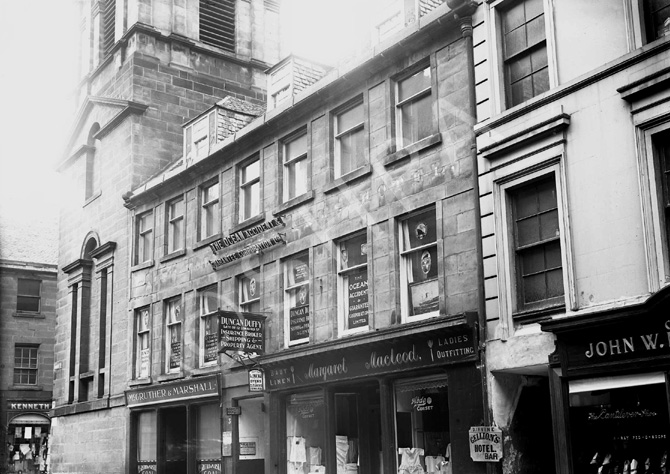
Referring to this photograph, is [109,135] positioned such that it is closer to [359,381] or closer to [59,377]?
[59,377]

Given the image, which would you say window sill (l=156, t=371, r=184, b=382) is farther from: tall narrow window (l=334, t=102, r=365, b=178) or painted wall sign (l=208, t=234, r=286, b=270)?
tall narrow window (l=334, t=102, r=365, b=178)

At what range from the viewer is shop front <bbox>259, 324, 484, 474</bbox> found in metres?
16.3

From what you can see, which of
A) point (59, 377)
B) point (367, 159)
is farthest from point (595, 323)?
point (59, 377)

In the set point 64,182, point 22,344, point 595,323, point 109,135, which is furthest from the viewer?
point 22,344

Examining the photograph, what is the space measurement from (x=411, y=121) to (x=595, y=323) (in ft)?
23.6

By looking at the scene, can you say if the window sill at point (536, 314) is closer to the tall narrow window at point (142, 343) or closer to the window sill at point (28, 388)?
the tall narrow window at point (142, 343)

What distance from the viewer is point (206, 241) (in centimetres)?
2525

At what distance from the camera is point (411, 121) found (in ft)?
61.6

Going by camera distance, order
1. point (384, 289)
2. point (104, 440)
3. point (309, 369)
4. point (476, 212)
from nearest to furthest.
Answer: point (476, 212), point (384, 289), point (309, 369), point (104, 440)

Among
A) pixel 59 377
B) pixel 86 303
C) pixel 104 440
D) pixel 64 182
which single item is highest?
pixel 64 182

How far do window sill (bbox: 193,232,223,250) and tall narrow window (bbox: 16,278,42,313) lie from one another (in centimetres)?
2500

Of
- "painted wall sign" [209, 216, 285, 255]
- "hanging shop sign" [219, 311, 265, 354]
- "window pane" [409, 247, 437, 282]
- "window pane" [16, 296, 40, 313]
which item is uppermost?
"window pane" [16, 296, 40, 313]

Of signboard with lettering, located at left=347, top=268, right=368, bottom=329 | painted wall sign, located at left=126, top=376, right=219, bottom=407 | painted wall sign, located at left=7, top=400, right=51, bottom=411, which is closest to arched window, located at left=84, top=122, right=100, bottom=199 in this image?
painted wall sign, located at left=126, top=376, right=219, bottom=407

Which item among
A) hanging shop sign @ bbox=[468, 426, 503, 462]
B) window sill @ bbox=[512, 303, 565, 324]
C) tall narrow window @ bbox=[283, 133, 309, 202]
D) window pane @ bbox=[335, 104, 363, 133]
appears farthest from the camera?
tall narrow window @ bbox=[283, 133, 309, 202]
